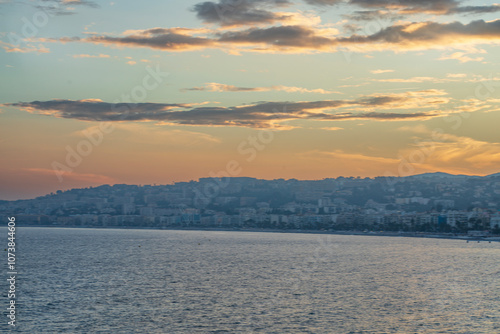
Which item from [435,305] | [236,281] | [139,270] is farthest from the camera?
[139,270]

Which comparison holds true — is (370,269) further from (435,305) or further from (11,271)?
Result: (11,271)

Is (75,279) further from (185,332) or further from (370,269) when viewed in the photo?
(370,269)

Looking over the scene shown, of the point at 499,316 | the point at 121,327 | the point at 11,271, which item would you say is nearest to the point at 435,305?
the point at 499,316

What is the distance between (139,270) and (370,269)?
128 feet

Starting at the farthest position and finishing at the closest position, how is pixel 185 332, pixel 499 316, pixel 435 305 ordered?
pixel 435 305, pixel 499 316, pixel 185 332

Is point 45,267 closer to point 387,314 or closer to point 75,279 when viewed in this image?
point 75,279

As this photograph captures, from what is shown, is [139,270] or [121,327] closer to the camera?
[121,327]

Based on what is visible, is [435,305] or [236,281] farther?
[236,281]

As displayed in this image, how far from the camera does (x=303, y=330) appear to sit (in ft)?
155

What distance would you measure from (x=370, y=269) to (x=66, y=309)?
195 feet

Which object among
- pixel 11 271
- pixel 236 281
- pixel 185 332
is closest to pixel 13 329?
pixel 185 332

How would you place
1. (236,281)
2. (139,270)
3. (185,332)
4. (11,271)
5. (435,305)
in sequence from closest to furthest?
(185,332) < (435,305) < (236,281) < (11,271) < (139,270)

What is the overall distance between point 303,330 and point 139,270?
2190 inches

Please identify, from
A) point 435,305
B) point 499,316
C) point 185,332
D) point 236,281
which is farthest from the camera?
point 236,281
